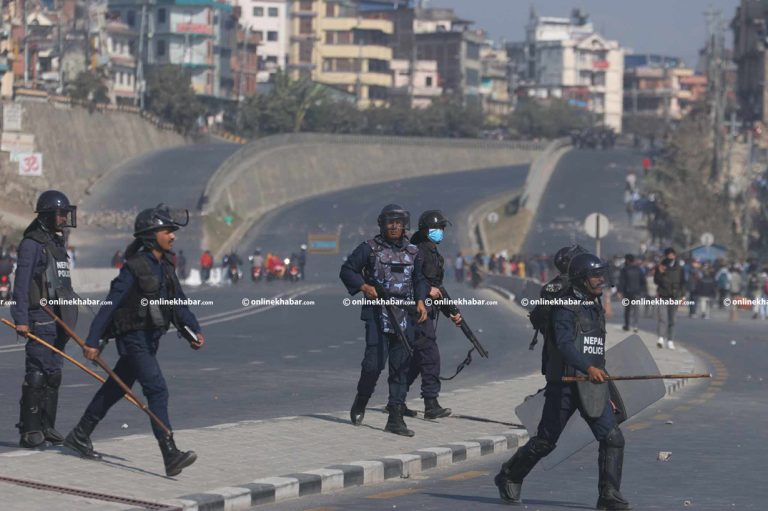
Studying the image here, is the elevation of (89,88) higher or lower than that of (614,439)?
higher

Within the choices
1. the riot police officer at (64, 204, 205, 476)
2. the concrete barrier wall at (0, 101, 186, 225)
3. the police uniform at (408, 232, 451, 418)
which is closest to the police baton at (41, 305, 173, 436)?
the riot police officer at (64, 204, 205, 476)

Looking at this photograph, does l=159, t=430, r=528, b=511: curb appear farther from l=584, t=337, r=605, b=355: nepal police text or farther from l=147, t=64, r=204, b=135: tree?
l=147, t=64, r=204, b=135: tree

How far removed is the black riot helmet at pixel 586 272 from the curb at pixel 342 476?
2.01m

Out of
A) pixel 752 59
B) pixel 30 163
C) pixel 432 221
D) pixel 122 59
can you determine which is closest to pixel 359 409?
pixel 432 221

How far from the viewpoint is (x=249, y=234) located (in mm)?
103438

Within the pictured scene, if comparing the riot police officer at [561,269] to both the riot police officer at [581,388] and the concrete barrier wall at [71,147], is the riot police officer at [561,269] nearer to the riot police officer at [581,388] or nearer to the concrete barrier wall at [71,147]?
the riot police officer at [581,388]

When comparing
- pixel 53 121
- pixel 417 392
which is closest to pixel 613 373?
pixel 417 392

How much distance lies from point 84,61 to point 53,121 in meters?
32.0

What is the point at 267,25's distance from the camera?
194500 mm

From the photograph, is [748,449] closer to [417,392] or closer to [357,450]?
[357,450]

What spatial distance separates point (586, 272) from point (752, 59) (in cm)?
15740

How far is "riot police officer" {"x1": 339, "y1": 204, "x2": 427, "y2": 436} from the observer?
1474 cm

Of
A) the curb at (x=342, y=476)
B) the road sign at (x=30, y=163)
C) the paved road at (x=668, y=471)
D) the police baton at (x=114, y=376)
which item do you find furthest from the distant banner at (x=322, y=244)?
the police baton at (x=114, y=376)

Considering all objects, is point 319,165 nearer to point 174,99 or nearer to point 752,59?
point 174,99
